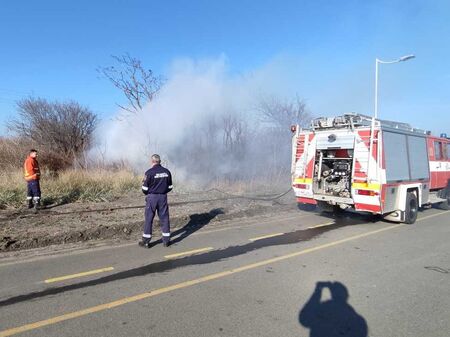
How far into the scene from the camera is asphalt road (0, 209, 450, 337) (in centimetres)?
378

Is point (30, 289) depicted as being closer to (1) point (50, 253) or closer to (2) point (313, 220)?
(1) point (50, 253)

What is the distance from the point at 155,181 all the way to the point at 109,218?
10.0ft

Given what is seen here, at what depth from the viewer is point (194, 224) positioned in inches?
371

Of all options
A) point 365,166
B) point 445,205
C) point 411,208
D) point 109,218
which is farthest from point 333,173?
point 109,218

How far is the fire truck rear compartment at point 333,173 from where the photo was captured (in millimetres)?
9766

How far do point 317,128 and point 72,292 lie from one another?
7.69m

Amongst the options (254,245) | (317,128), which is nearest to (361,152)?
(317,128)

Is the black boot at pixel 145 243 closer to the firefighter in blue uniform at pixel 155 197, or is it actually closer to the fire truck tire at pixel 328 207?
the firefighter in blue uniform at pixel 155 197

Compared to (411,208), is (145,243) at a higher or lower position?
lower

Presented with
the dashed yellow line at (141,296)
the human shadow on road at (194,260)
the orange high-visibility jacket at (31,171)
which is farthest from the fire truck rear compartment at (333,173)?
the orange high-visibility jacket at (31,171)

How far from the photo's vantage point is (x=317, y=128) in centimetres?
1041

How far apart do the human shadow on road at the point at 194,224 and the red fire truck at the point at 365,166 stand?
2.45 m

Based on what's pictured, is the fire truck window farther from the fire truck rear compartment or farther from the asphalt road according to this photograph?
the asphalt road

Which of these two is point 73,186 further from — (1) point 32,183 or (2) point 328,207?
(2) point 328,207
